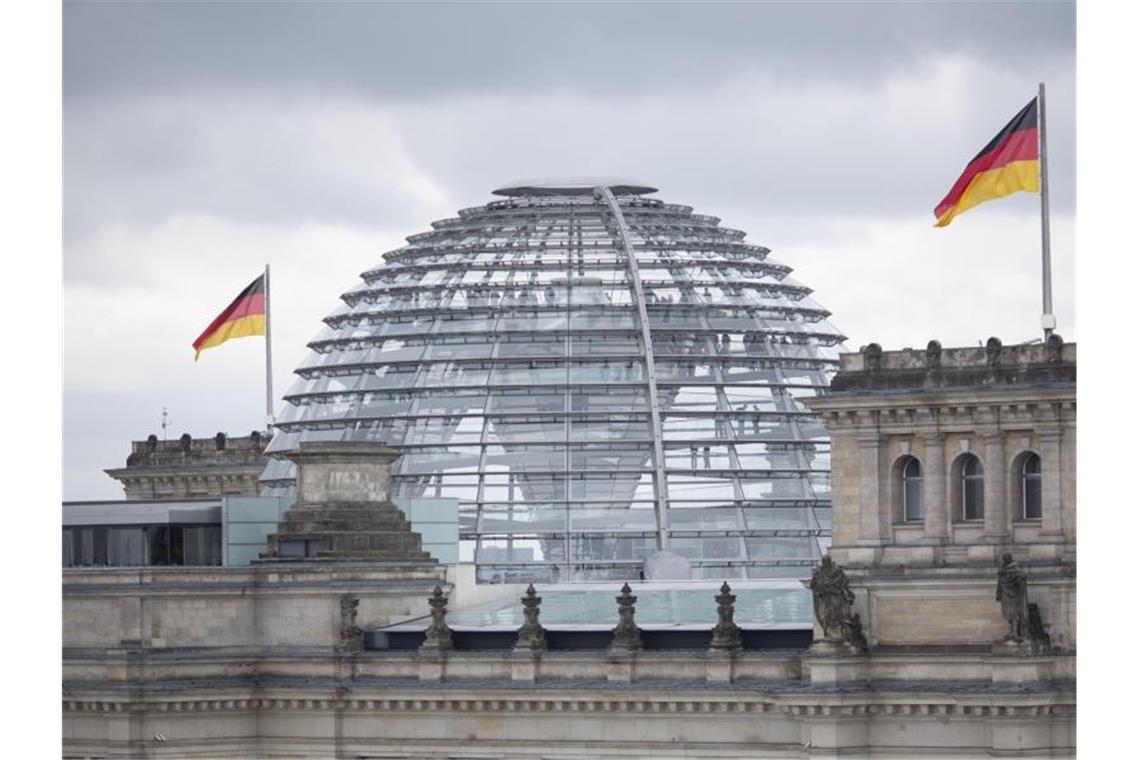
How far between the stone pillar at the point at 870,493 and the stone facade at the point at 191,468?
35.1m

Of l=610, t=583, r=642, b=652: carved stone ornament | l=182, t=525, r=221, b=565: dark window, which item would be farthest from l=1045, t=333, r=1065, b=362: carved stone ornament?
l=182, t=525, r=221, b=565: dark window

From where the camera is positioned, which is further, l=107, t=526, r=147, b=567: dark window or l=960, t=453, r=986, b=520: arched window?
l=107, t=526, r=147, b=567: dark window

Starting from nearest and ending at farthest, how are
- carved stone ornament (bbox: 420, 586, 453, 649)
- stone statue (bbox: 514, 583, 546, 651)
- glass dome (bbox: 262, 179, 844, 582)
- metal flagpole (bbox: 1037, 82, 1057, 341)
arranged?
metal flagpole (bbox: 1037, 82, 1057, 341), stone statue (bbox: 514, 583, 546, 651), carved stone ornament (bbox: 420, 586, 453, 649), glass dome (bbox: 262, 179, 844, 582)

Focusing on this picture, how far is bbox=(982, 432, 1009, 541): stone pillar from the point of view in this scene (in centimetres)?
6159

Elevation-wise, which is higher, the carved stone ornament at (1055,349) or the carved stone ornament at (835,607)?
the carved stone ornament at (1055,349)

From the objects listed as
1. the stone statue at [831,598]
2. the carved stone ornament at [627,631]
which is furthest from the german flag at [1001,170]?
the carved stone ornament at [627,631]

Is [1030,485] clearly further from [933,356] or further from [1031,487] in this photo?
[933,356]

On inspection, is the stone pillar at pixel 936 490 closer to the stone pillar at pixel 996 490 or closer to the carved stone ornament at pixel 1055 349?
the stone pillar at pixel 996 490

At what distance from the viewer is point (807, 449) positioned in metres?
91.4

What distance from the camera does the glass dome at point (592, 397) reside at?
296 ft

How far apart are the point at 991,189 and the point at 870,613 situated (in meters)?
8.05

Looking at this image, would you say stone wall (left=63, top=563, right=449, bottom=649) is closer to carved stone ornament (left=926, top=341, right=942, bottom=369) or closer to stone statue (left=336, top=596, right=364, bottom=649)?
stone statue (left=336, top=596, right=364, bottom=649)

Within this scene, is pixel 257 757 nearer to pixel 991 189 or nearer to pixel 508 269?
pixel 991 189

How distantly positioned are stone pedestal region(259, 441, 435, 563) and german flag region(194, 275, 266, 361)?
9454mm
